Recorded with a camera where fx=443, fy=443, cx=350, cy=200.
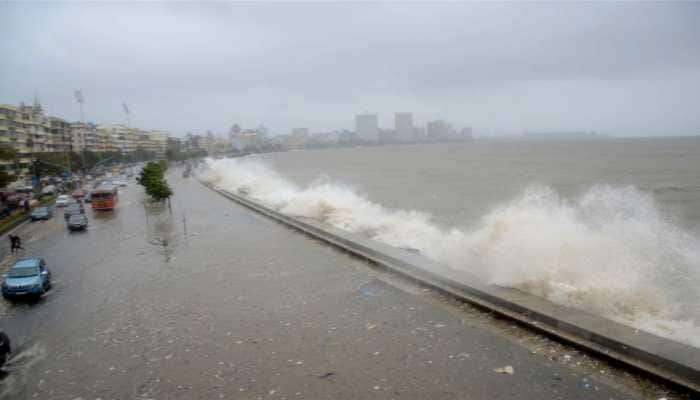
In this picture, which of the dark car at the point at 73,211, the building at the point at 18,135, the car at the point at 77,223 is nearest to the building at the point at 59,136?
the building at the point at 18,135

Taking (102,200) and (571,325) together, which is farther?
(102,200)

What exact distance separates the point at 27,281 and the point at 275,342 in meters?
8.69

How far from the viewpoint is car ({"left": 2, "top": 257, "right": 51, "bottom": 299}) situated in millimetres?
11984

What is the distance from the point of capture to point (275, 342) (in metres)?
7.83

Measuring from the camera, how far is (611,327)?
6820 mm

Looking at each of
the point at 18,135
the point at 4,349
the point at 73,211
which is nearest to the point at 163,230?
the point at 73,211

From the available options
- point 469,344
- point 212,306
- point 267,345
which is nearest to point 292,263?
point 212,306

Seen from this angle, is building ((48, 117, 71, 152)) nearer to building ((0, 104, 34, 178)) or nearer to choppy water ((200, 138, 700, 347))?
building ((0, 104, 34, 178))

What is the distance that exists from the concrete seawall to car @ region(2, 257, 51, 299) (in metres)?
9.42

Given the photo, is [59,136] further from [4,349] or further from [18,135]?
[4,349]

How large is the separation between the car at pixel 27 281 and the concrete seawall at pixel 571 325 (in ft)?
30.9

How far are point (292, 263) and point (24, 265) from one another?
7.71 m

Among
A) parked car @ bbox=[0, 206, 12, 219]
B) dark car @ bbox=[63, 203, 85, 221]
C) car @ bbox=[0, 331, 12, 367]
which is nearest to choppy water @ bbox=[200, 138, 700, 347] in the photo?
car @ bbox=[0, 331, 12, 367]

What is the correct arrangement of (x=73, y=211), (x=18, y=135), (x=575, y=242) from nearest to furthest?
(x=575, y=242), (x=73, y=211), (x=18, y=135)
